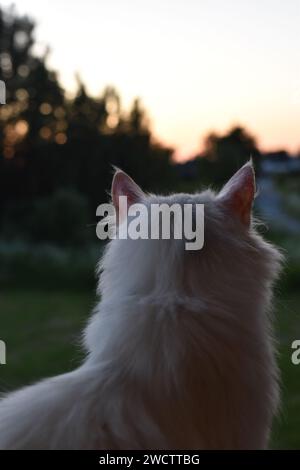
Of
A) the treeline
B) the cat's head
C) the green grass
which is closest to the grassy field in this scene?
the green grass

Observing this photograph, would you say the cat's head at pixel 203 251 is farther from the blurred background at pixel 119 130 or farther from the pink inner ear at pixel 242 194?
the blurred background at pixel 119 130

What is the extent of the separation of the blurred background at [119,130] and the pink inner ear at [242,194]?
20 cm

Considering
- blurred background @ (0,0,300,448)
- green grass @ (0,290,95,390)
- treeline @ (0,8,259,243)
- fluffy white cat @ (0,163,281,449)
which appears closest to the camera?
fluffy white cat @ (0,163,281,449)

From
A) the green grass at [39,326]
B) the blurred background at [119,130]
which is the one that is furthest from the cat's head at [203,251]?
the green grass at [39,326]

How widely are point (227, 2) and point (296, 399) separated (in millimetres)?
1474

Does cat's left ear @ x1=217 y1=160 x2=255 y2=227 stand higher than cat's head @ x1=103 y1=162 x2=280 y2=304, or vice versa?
cat's left ear @ x1=217 y1=160 x2=255 y2=227

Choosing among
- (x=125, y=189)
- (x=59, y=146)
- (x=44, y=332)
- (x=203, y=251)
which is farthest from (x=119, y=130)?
(x=203, y=251)

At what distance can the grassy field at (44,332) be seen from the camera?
7.89 feet

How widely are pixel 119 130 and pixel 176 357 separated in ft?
6.13

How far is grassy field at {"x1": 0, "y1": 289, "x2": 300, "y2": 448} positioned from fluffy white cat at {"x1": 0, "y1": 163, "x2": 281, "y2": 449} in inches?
58.3

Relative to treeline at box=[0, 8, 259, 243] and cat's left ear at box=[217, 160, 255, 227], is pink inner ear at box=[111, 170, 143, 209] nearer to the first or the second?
cat's left ear at box=[217, 160, 255, 227]

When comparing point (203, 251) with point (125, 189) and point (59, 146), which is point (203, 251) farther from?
point (59, 146)

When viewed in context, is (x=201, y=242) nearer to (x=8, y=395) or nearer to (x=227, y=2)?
(x=8, y=395)

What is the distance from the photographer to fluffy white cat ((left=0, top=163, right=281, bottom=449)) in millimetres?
743
